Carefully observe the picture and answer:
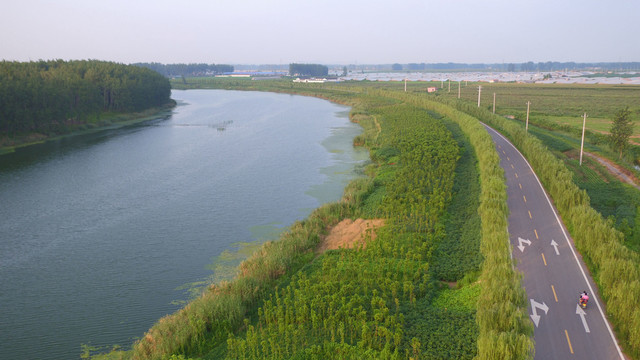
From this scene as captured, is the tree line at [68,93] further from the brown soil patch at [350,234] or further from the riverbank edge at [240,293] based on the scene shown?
the brown soil patch at [350,234]

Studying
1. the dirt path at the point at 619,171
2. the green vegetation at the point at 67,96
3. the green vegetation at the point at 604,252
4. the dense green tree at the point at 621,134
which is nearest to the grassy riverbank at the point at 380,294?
the green vegetation at the point at 604,252

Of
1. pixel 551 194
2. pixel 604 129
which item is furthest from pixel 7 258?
pixel 604 129

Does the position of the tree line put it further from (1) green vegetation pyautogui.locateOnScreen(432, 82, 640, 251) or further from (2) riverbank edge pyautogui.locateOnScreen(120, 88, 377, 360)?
(1) green vegetation pyautogui.locateOnScreen(432, 82, 640, 251)

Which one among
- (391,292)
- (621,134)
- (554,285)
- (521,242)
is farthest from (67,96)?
(621,134)

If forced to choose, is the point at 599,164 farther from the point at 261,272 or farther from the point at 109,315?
the point at 109,315

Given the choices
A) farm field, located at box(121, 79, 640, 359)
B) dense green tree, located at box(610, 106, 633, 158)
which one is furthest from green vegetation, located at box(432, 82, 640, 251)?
farm field, located at box(121, 79, 640, 359)
